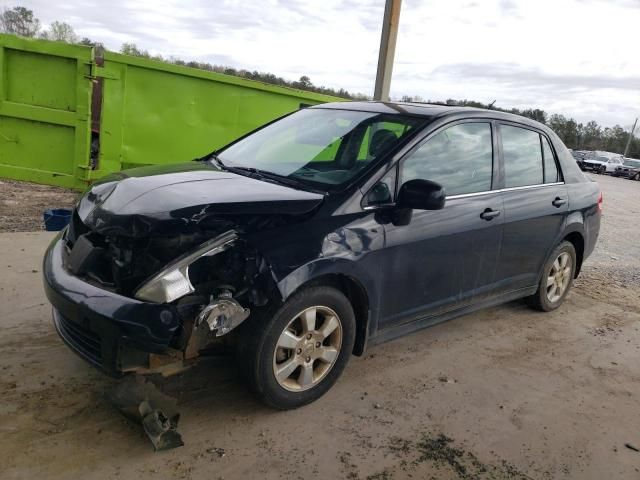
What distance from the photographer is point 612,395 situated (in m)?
3.74

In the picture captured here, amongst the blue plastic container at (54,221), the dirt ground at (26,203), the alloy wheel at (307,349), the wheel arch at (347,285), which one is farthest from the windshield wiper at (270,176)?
the dirt ground at (26,203)

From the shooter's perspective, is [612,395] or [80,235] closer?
[80,235]

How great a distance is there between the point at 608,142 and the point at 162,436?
75.7m

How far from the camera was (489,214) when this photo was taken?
3.96 meters

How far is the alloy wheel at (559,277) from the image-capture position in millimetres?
5055

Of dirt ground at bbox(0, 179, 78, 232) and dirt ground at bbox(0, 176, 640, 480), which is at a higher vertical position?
dirt ground at bbox(0, 179, 78, 232)

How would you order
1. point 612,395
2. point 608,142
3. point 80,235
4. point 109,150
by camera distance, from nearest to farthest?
point 80,235 → point 612,395 → point 109,150 → point 608,142

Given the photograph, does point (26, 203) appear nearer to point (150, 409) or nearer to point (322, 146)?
point (322, 146)

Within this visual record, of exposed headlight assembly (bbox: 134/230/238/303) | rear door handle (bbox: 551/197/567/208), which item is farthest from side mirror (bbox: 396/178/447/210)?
rear door handle (bbox: 551/197/567/208)

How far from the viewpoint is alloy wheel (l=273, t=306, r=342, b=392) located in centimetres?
298

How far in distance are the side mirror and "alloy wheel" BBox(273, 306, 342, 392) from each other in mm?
807

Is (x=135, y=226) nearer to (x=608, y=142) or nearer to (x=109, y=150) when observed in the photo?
(x=109, y=150)

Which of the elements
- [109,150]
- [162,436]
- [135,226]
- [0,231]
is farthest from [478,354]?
[109,150]

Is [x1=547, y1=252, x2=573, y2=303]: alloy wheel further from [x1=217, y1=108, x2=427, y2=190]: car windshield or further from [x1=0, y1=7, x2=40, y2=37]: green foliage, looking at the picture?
[x1=0, y1=7, x2=40, y2=37]: green foliage
